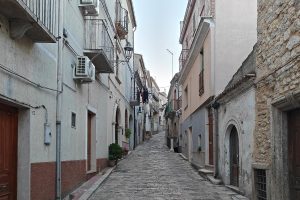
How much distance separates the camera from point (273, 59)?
349 inches

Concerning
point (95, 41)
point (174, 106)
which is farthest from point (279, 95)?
point (174, 106)

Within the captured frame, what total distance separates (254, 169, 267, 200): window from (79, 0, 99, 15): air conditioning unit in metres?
6.25

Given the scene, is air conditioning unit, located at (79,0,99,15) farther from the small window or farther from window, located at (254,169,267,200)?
window, located at (254,169,267,200)

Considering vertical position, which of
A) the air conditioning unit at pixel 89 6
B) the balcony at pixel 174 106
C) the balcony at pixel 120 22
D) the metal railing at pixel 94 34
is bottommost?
the balcony at pixel 174 106

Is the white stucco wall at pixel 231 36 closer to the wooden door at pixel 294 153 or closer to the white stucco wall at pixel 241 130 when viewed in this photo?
the white stucco wall at pixel 241 130

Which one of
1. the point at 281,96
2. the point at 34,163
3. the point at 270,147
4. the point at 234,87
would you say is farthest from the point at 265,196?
the point at 34,163

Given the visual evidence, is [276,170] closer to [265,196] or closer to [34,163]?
[265,196]

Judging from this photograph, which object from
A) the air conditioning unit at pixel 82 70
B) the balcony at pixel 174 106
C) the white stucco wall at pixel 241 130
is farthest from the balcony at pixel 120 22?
the balcony at pixel 174 106

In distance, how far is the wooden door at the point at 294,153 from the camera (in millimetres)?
8062

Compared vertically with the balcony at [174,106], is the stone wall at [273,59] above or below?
below

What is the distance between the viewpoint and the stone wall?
25.3 ft

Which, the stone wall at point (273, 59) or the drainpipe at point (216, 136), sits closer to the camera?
the stone wall at point (273, 59)

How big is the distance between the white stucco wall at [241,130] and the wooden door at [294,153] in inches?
86.5

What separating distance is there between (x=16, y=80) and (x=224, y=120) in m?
8.19
